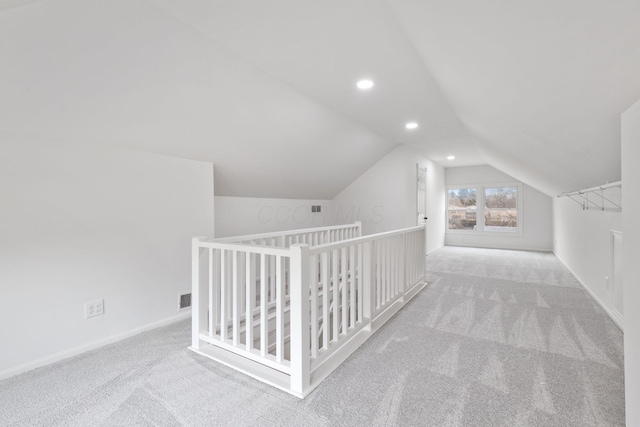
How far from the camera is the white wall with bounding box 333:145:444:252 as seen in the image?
5102mm

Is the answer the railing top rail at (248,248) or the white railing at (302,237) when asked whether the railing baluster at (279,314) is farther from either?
the white railing at (302,237)

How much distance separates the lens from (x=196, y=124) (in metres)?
2.48

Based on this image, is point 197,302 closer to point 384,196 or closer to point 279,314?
point 279,314

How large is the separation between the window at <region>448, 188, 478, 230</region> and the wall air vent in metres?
7.00

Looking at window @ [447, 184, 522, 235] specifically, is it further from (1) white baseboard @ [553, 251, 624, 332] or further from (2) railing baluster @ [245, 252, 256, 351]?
(2) railing baluster @ [245, 252, 256, 351]

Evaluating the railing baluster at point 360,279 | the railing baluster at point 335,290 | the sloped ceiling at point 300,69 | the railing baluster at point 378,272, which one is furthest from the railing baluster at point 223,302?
the railing baluster at point 378,272

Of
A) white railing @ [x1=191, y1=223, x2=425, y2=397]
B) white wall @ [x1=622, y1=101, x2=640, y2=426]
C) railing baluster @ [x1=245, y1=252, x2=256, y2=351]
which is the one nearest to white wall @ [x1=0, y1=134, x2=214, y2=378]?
white railing @ [x1=191, y1=223, x2=425, y2=397]

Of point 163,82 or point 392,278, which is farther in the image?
point 392,278

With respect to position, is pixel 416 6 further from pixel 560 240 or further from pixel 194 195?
pixel 560 240

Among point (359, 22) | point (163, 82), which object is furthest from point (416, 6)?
point (163, 82)

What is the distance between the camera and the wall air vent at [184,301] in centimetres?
282

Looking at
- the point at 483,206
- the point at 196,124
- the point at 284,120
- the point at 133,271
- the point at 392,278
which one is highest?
the point at 284,120

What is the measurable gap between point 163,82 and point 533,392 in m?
3.02

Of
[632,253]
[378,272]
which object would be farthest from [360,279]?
[632,253]
